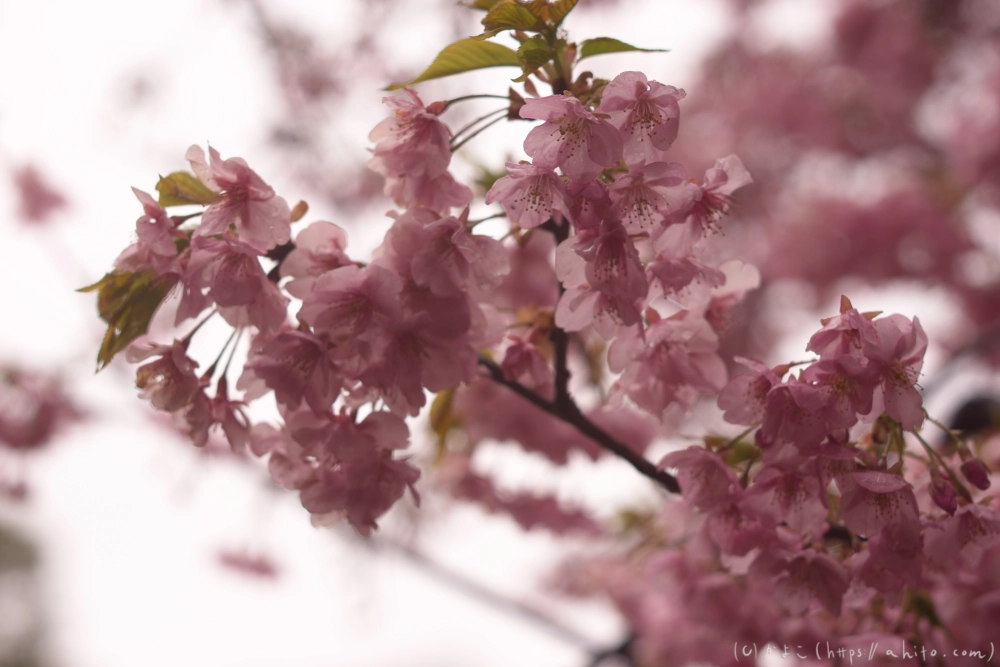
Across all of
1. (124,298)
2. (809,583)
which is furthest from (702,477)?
(124,298)

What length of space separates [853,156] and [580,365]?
142 inches

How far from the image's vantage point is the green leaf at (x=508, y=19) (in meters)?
0.58

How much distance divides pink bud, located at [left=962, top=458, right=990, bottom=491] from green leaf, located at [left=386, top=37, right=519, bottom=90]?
62 centimetres

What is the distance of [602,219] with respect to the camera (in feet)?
1.82

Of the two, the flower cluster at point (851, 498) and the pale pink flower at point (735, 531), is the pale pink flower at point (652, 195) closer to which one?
the flower cluster at point (851, 498)

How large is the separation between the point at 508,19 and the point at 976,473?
2.10 ft

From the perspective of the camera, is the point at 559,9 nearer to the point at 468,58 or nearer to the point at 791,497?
the point at 468,58

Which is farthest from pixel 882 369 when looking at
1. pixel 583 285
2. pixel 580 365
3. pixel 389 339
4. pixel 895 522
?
pixel 580 365

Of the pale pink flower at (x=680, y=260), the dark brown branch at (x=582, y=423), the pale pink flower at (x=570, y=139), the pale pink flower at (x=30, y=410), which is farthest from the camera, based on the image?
the pale pink flower at (x=30, y=410)

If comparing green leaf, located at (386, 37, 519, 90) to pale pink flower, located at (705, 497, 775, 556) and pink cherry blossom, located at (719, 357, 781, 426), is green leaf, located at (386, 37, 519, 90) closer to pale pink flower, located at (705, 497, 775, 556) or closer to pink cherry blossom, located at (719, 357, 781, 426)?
pink cherry blossom, located at (719, 357, 781, 426)

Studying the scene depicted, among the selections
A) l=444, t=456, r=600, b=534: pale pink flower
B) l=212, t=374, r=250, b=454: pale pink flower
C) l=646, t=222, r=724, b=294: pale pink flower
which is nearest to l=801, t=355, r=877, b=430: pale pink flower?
l=646, t=222, r=724, b=294: pale pink flower

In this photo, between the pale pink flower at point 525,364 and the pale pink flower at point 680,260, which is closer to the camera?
the pale pink flower at point 680,260

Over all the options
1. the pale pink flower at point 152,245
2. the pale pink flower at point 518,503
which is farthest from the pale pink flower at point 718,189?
the pale pink flower at point 518,503

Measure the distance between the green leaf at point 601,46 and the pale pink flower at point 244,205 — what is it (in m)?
0.33
